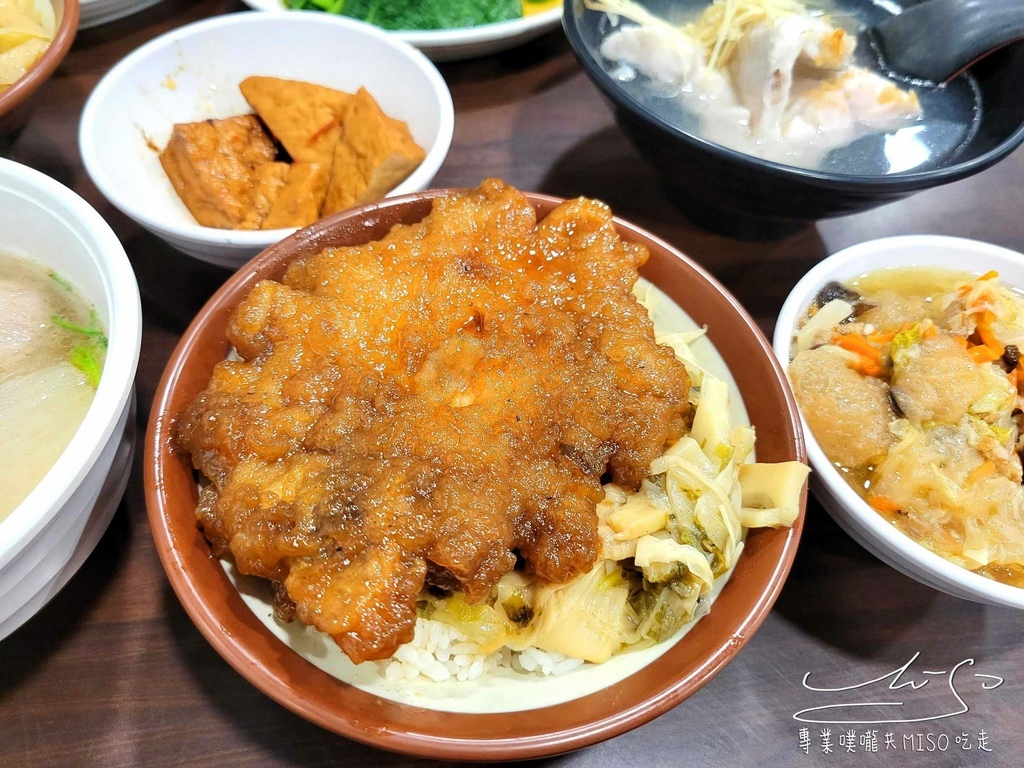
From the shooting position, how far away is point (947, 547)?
166cm

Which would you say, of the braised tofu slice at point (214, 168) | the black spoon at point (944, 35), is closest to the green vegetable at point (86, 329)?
the braised tofu slice at point (214, 168)

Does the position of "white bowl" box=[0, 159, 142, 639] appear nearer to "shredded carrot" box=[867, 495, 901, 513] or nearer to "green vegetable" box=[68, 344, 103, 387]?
"green vegetable" box=[68, 344, 103, 387]

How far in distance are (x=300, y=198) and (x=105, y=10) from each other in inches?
63.1

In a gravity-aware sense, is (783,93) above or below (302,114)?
above

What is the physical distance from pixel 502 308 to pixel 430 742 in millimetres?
947

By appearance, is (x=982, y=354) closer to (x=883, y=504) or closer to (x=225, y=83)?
(x=883, y=504)

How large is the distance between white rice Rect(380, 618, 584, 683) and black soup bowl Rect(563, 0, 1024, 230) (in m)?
1.35

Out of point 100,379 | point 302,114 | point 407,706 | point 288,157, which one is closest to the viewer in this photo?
point 407,706

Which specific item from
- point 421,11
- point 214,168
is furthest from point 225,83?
point 421,11

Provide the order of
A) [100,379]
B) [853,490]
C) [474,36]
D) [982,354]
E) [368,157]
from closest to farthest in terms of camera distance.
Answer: [100,379]
[853,490]
[982,354]
[368,157]
[474,36]

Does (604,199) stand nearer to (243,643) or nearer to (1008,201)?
(1008,201)

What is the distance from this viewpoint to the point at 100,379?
1444mm

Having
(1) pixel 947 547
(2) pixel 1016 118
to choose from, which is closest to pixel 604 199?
(2) pixel 1016 118

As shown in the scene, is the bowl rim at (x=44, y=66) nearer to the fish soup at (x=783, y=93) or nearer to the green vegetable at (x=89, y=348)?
the green vegetable at (x=89, y=348)
